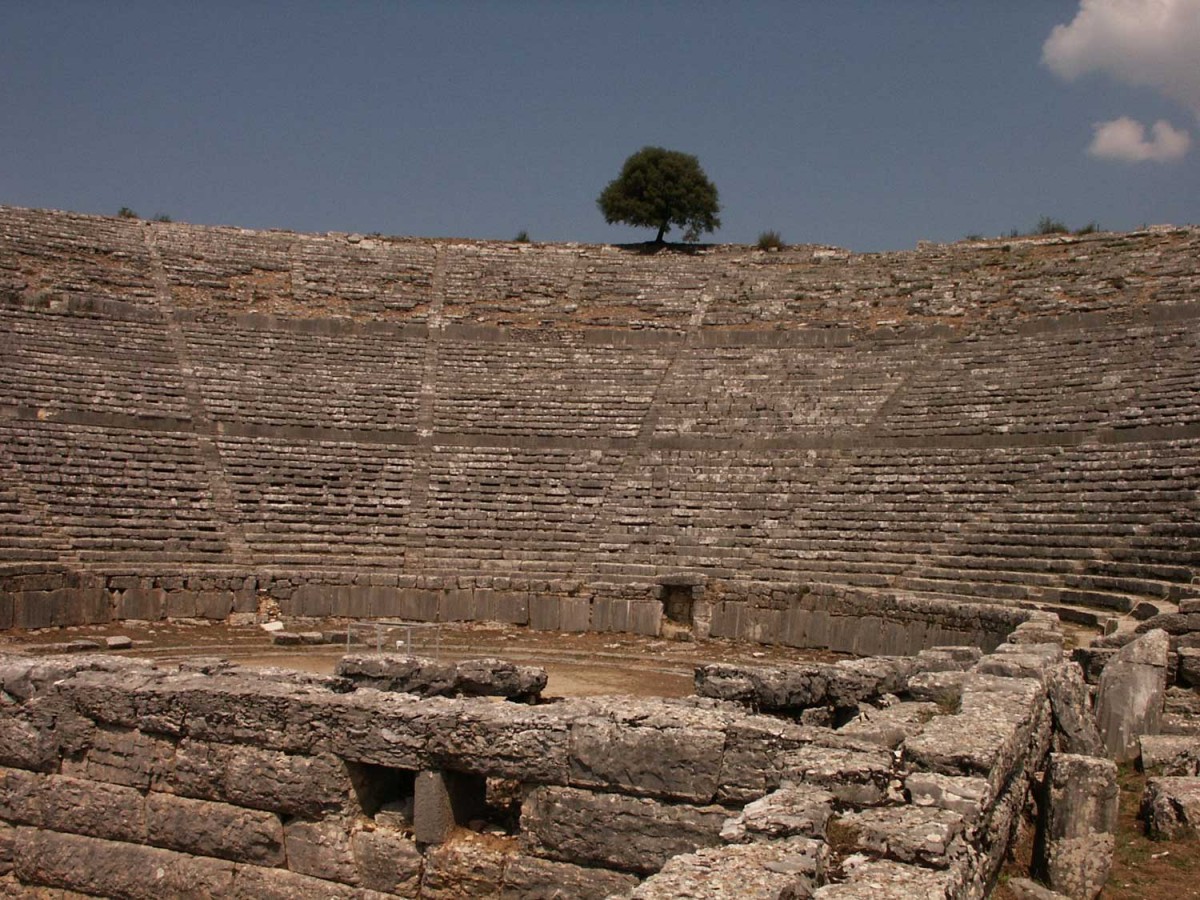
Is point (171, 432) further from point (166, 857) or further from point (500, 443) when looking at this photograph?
point (166, 857)

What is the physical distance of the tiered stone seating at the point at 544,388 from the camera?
27219 millimetres

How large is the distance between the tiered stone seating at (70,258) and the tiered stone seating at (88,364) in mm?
1106

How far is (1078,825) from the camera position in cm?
686

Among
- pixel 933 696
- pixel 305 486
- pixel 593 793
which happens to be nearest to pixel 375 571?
pixel 305 486

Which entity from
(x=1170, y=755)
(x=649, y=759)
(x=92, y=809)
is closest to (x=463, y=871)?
(x=649, y=759)

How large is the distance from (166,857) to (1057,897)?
5185 mm

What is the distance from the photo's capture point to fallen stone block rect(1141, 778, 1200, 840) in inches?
295

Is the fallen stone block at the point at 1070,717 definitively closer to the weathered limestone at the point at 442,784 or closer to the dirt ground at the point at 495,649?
the weathered limestone at the point at 442,784

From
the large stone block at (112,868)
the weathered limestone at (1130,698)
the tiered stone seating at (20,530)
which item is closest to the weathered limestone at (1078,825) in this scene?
the weathered limestone at (1130,698)

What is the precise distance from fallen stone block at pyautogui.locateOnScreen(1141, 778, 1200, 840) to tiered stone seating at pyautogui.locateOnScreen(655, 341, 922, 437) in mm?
18315

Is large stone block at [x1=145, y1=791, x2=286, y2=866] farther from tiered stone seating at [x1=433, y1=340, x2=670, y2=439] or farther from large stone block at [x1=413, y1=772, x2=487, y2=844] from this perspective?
tiered stone seating at [x1=433, y1=340, x2=670, y2=439]

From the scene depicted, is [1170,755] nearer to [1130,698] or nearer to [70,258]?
[1130,698]

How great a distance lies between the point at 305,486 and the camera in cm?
2469

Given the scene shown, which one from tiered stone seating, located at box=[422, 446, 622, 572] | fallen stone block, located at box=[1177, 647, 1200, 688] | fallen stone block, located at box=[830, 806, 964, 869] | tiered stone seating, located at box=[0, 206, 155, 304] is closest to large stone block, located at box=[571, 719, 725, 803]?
fallen stone block, located at box=[830, 806, 964, 869]
